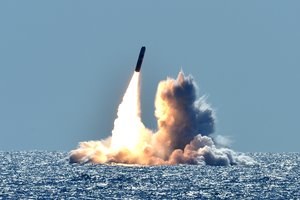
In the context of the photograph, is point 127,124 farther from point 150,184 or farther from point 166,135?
point 150,184

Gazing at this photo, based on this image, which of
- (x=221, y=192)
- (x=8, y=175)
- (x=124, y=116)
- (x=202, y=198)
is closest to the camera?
(x=202, y=198)

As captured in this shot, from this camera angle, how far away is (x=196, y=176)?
181 meters

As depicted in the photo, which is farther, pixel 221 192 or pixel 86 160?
pixel 86 160

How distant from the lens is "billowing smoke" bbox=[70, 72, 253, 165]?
180m

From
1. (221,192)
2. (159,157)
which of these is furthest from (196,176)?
(221,192)

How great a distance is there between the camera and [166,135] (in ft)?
604

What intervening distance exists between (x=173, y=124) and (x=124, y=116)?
31.5ft

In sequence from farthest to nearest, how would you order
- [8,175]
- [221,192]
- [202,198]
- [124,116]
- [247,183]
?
1. [8,175]
2. [124,116]
3. [247,183]
4. [221,192]
5. [202,198]

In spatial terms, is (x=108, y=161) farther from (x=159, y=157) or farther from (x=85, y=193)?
(x=85, y=193)

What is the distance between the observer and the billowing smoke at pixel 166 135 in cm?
17988

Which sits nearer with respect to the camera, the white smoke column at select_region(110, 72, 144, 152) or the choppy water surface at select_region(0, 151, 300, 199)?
the choppy water surface at select_region(0, 151, 300, 199)

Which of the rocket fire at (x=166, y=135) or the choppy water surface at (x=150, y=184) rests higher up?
the rocket fire at (x=166, y=135)

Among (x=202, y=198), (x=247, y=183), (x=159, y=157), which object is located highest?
(x=159, y=157)

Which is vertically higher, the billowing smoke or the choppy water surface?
the billowing smoke
